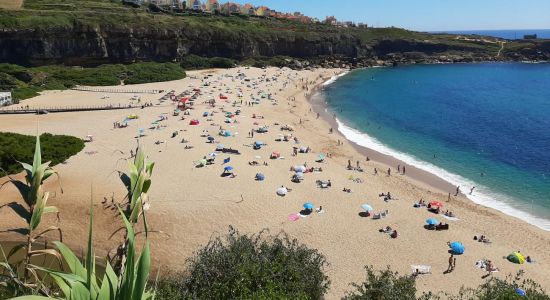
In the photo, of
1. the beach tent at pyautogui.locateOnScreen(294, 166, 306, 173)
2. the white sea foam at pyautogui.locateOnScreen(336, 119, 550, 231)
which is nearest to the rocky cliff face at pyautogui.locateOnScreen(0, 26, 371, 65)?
the white sea foam at pyautogui.locateOnScreen(336, 119, 550, 231)

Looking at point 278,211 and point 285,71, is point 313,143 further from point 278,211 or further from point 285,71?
point 285,71

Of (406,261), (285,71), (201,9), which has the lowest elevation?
(406,261)

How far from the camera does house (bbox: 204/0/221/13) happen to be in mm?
124863

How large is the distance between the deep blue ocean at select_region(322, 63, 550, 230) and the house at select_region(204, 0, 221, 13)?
59.3m

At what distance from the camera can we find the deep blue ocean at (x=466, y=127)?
92.9ft

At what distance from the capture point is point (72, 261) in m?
3.13

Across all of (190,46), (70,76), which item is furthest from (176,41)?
(70,76)

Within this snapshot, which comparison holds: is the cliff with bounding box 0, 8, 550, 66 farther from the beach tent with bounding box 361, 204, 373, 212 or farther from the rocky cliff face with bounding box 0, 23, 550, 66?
the beach tent with bounding box 361, 204, 373, 212

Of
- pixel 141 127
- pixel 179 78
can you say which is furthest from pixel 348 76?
pixel 141 127

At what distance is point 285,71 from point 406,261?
66261mm

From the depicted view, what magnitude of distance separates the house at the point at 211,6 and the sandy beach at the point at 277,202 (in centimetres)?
9238

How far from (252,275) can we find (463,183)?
913 inches

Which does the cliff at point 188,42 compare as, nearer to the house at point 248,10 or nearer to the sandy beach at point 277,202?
the house at point 248,10

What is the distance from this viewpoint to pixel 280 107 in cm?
4981
